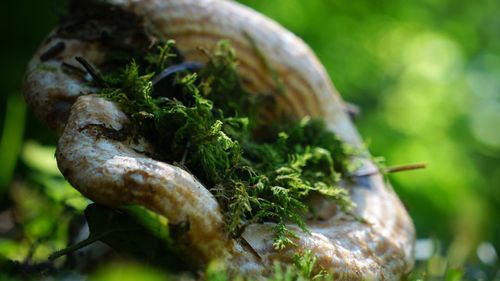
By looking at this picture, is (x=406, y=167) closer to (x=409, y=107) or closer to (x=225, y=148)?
(x=225, y=148)

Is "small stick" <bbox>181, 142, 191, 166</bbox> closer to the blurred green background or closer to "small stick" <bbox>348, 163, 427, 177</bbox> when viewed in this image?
"small stick" <bbox>348, 163, 427, 177</bbox>

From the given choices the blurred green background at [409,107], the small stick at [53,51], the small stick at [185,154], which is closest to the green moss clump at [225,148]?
the small stick at [185,154]

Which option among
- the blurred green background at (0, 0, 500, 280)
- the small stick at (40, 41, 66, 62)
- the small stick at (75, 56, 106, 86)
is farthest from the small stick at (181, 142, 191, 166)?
the blurred green background at (0, 0, 500, 280)

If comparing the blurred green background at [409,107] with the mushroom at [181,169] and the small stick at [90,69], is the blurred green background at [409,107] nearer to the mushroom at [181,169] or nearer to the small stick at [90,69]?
the mushroom at [181,169]

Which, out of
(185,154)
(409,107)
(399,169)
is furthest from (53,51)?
(409,107)

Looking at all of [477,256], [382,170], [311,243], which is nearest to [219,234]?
[311,243]

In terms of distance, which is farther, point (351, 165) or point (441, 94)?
point (441, 94)

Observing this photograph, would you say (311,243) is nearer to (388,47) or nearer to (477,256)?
(477,256)
